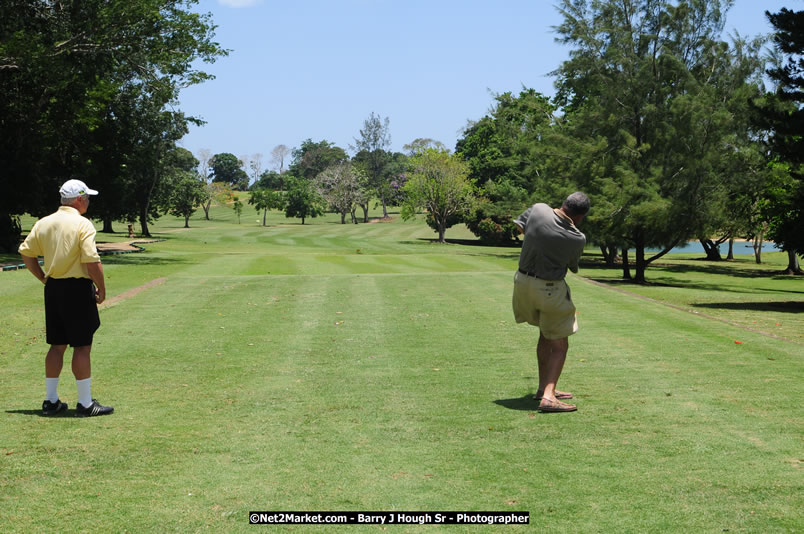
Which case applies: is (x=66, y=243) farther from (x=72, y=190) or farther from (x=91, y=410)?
(x=91, y=410)

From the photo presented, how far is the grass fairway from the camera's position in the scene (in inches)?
201

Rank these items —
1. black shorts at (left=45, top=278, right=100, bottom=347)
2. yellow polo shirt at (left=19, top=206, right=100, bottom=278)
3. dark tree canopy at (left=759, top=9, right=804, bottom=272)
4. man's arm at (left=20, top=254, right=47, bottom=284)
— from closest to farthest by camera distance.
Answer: yellow polo shirt at (left=19, top=206, right=100, bottom=278) < black shorts at (left=45, top=278, right=100, bottom=347) < man's arm at (left=20, top=254, right=47, bottom=284) < dark tree canopy at (left=759, top=9, right=804, bottom=272)

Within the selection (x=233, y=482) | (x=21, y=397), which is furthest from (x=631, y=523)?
(x=21, y=397)

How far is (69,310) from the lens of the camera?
23.7ft

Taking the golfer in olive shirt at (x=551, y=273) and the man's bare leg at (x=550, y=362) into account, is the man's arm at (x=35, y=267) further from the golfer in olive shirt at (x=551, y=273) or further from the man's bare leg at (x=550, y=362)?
the man's bare leg at (x=550, y=362)

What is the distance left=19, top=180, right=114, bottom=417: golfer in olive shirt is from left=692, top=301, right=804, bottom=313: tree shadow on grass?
18.4 metres

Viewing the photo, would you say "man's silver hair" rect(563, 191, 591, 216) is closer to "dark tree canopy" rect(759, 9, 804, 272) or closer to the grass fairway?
the grass fairway

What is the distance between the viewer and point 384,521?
16.1 feet

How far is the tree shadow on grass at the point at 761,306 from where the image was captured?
70.3 ft

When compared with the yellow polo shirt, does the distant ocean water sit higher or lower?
lower

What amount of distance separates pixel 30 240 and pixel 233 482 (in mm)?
3395

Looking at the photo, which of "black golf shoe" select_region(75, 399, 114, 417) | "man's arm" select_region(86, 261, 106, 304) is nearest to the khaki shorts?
"man's arm" select_region(86, 261, 106, 304)

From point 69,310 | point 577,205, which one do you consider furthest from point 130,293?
point 577,205

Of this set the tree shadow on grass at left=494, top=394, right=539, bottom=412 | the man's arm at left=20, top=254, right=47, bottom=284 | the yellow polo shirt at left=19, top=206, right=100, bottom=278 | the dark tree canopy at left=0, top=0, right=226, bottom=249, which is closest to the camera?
the yellow polo shirt at left=19, top=206, right=100, bottom=278
